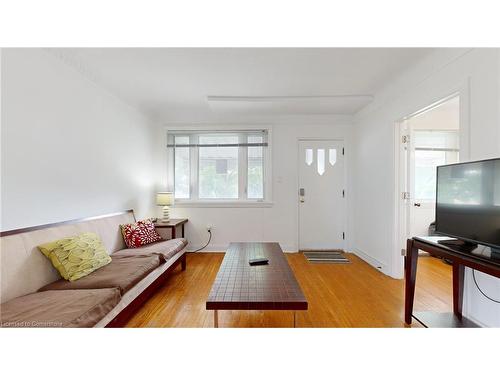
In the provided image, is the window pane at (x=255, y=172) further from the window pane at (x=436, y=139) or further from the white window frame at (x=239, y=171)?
the window pane at (x=436, y=139)

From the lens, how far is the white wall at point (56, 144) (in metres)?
1.70

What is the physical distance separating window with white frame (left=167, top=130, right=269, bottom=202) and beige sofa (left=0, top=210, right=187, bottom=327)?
180 centimetres

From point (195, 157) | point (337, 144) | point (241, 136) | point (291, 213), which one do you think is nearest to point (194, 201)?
point (195, 157)

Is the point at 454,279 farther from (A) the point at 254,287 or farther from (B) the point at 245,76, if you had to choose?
(B) the point at 245,76

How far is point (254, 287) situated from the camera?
64.0 inches

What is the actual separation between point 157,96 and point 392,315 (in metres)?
3.71

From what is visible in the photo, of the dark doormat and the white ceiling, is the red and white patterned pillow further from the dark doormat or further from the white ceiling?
the dark doormat

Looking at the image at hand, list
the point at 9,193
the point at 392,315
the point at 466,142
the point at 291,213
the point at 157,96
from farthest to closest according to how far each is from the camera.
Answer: the point at 291,213 < the point at 157,96 < the point at 392,315 < the point at 466,142 < the point at 9,193

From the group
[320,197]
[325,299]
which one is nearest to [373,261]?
[320,197]

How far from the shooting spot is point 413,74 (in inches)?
94.7

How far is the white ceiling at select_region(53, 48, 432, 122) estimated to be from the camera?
6.93ft

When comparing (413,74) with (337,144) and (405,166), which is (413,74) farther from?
(337,144)

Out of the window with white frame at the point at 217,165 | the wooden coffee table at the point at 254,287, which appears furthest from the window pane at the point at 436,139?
the wooden coffee table at the point at 254,287

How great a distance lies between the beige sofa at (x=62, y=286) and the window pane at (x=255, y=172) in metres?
2.04
